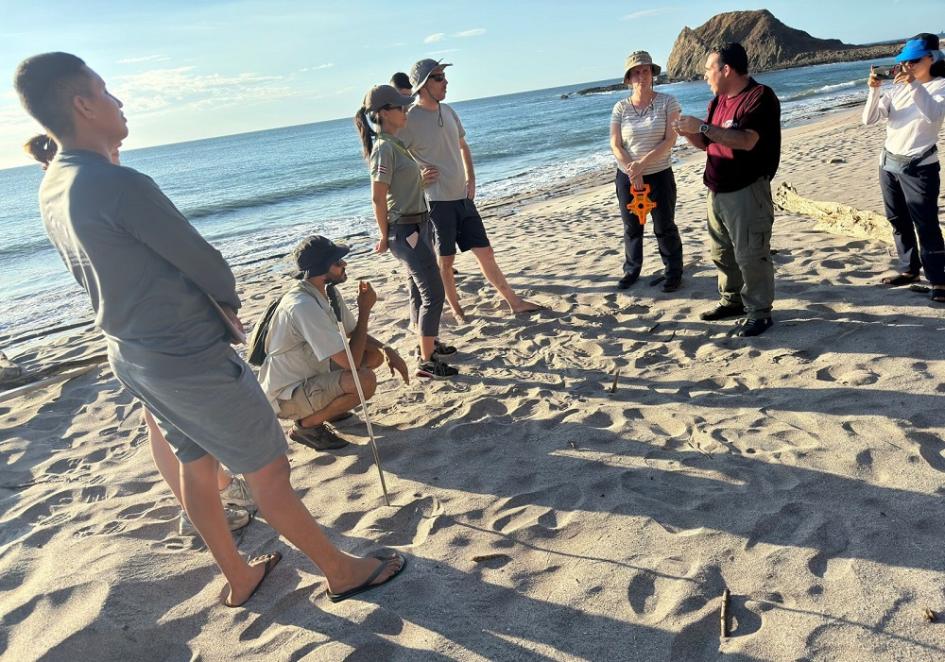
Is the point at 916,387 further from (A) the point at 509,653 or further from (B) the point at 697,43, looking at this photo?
(B) the point at 697,43

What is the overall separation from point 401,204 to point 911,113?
363cm

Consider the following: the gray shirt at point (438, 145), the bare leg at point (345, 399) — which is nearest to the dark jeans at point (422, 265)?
the gray shirt at point (438, 145)

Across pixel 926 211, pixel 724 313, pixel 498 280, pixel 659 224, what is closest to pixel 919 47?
pixel 926 211

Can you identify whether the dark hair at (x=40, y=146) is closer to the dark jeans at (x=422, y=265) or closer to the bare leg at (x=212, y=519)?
the bare leg at (x=212, y=519)

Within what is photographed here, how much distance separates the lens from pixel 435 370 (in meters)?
4.49

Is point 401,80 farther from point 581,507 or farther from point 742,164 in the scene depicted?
point 581,507

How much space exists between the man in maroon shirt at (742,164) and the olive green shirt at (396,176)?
5.91 ft

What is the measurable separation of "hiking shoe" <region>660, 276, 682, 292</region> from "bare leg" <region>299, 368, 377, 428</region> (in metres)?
2.96

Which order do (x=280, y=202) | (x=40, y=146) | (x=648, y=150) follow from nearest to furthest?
(x=40, y=146) → (x=648, y=150) → (x=280, y=202)

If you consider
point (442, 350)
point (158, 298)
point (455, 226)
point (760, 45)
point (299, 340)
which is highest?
point (760, 45)

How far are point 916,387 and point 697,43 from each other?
97.7 metres

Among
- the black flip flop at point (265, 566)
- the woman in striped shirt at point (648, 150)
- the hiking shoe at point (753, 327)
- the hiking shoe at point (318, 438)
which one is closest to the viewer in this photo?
the black flip flop at point (265, 566)

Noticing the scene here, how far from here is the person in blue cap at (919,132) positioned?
4.18m

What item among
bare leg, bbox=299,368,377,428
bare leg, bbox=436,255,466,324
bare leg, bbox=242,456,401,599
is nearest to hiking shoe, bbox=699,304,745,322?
bare leg, bbox=436,255,466,324
